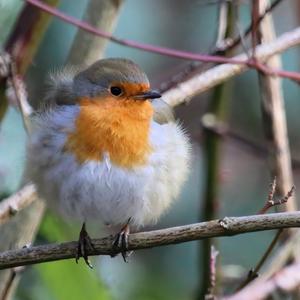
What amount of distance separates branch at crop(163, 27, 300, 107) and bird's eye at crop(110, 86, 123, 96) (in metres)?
0.40

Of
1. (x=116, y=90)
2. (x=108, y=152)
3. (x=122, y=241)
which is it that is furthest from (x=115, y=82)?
(x=122, y=241)

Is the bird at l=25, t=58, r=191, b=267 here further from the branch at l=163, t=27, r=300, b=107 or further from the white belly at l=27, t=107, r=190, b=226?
the branch at l=163, t=27, r=300, b=107

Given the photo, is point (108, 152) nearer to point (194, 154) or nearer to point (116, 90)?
point (116, 90)

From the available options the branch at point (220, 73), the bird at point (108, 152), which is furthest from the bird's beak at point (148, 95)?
the branch at point (220, 73)

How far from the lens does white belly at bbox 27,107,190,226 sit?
3.10m

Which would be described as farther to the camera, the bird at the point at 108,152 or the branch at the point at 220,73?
the branch at the point at 220,73

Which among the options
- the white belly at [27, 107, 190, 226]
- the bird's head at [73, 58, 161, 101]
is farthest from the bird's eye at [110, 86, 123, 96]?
the white belly at [27, 107, 190, 226]

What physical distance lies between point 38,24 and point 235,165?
2.14m

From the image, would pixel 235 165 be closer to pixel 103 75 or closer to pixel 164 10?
pixel 164 10

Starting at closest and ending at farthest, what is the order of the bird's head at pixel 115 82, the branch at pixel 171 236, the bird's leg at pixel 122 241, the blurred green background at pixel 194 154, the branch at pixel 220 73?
the branch at pixel 171 236
the bird's leg at pixel 122 241
the bird's head at pixel 115 82
the branch at pixel 220 73
the blurred green background at pixel 194 154

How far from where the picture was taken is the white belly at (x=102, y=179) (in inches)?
122

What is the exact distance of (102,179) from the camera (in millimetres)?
3100

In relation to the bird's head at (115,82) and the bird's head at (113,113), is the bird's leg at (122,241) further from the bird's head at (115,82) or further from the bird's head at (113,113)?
the bird's head at (115,82)

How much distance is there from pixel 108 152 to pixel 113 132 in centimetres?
8
